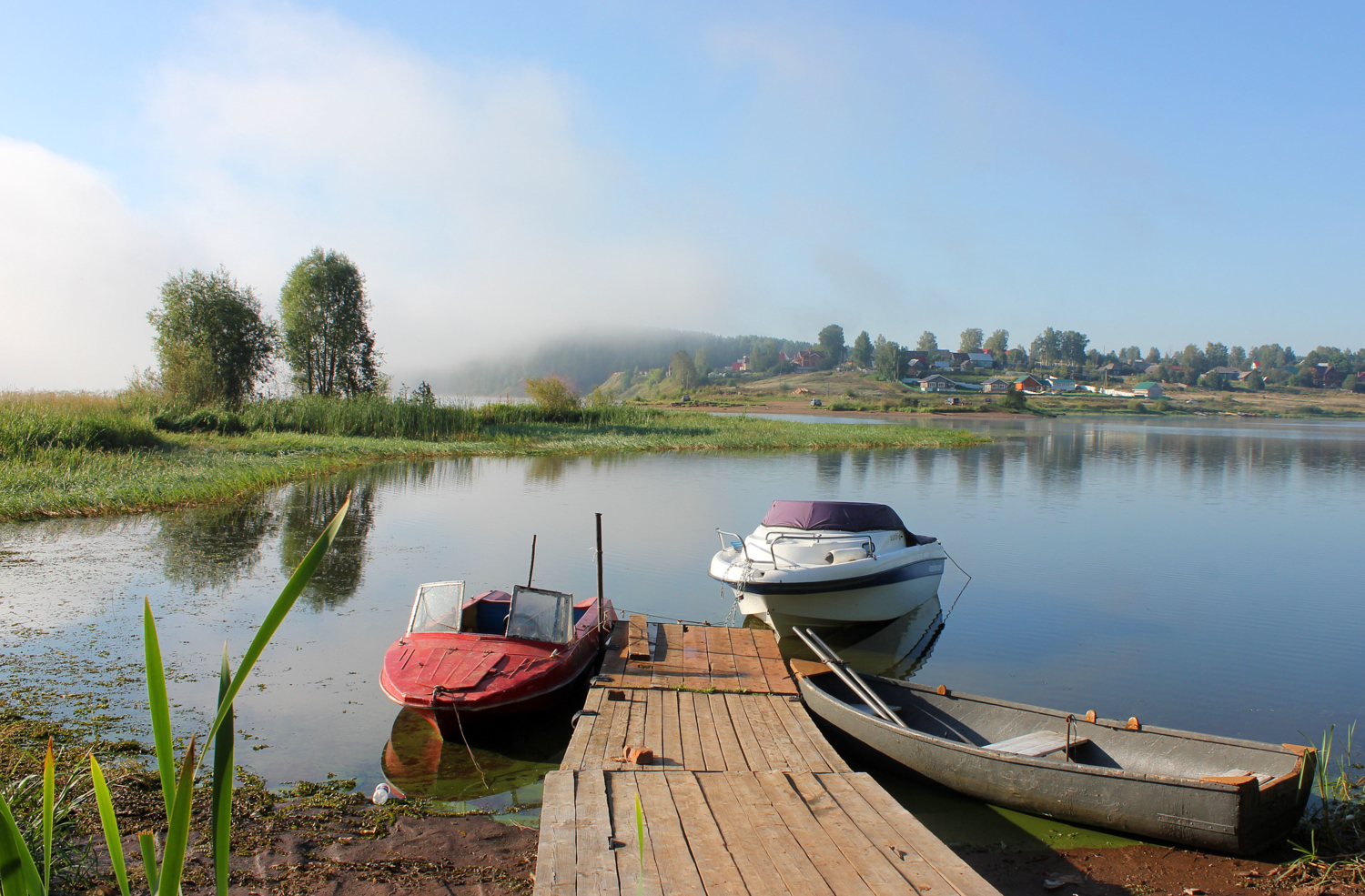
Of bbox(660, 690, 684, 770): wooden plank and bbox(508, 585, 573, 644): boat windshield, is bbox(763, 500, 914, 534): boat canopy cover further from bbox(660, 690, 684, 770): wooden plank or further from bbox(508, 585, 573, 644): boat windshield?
bbox(660, 690, 684, 770): wooden plank

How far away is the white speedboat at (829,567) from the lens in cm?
1297

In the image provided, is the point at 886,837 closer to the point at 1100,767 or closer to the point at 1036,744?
the point at 1100,767

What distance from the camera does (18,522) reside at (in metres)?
18.7

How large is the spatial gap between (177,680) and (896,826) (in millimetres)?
8826

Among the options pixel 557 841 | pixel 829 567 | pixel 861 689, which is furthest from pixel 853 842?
pixel 829 567

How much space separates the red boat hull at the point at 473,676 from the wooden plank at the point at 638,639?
0.67 metres

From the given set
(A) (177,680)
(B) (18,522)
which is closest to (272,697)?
(A) (177,680)

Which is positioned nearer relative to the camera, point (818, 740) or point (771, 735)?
point (818, 740)

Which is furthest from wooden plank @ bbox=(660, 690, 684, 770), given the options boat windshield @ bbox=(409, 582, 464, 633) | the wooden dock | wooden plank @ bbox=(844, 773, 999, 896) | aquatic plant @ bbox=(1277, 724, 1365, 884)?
aquatic plant @ bbox=(1277, 724, 1365, 884)

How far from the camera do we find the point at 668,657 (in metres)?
10.7

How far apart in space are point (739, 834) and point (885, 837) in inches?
39.0

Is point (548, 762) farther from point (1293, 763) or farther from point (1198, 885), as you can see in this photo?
point (1293, 763)

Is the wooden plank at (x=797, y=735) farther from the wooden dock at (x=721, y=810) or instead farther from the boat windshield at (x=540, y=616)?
the boat windshield at (x=540, y=616)

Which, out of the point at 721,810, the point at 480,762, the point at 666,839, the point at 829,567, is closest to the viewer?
the point at 666,839
